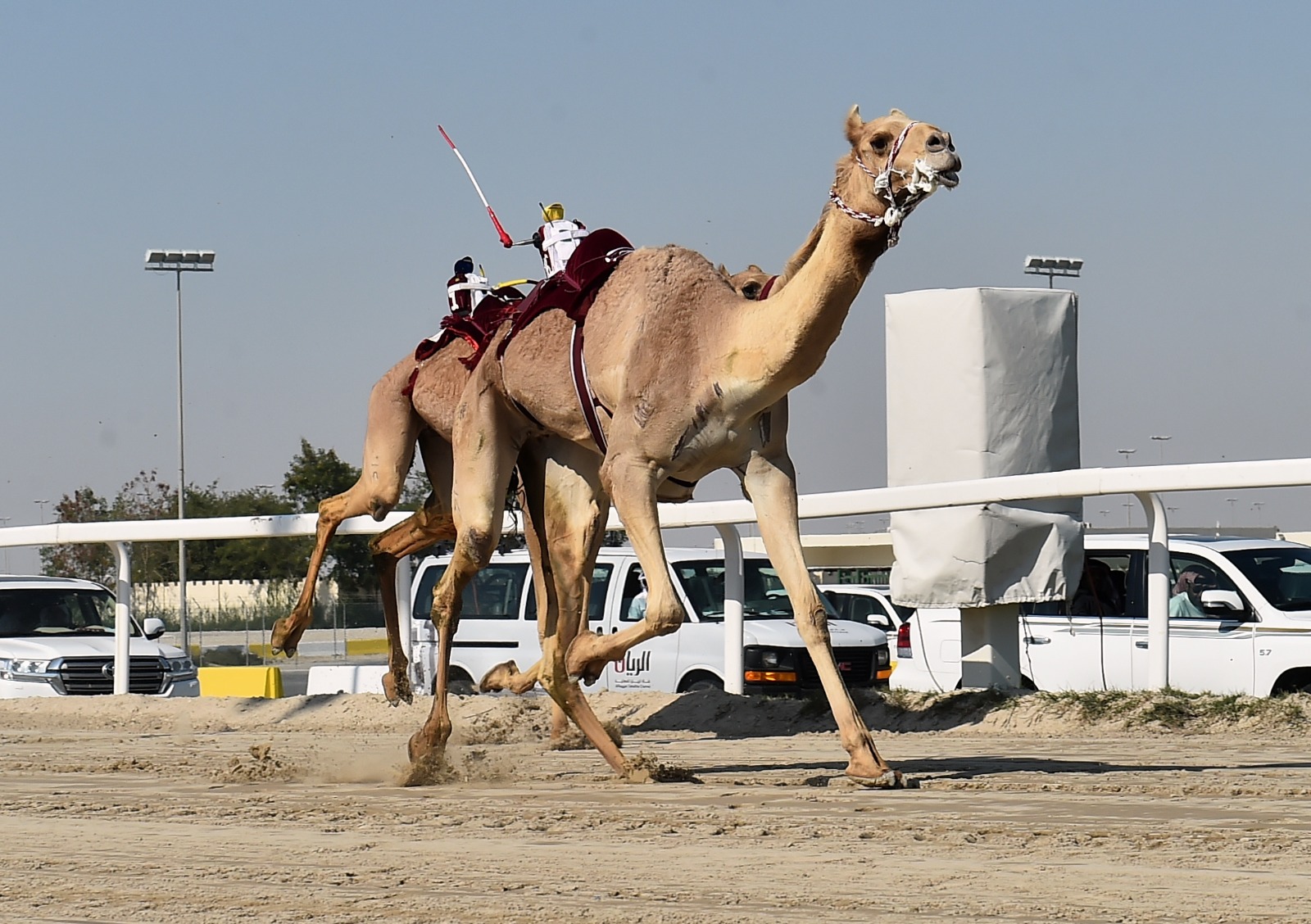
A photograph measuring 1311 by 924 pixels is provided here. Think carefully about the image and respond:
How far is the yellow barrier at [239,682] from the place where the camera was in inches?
747

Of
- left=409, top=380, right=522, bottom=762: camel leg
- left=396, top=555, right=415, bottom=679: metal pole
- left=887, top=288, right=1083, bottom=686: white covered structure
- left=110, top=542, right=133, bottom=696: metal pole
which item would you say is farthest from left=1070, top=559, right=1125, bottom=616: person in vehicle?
left=110, top=542, right=133, bottom=696: metal pole

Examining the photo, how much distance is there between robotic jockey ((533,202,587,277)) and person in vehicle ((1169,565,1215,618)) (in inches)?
260

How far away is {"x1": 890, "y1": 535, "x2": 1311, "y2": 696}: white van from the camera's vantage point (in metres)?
13.9

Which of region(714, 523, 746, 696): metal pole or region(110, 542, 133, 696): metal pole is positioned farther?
region(110, 542, 133, 696): metal pole

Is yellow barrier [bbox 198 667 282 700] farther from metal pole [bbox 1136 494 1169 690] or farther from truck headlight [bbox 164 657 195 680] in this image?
metal pole [bbox 1136 494 1169 690]

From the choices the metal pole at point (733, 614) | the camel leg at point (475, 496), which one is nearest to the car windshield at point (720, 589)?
the metal pole at point (733, 614)

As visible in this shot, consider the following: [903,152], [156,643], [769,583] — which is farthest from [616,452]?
[156,643]

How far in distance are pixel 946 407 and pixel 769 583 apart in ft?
22.2

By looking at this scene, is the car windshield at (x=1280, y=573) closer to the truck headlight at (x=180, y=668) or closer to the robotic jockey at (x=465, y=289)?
the robotic jockey at (x=465, y=289)

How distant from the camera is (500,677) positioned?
412 inches

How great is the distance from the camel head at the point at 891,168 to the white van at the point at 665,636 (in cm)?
806

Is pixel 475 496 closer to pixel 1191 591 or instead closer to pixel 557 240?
pixel 557 240

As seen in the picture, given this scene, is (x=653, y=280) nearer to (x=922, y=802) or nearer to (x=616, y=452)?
(x=616, y=452)

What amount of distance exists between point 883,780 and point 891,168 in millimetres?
2531
